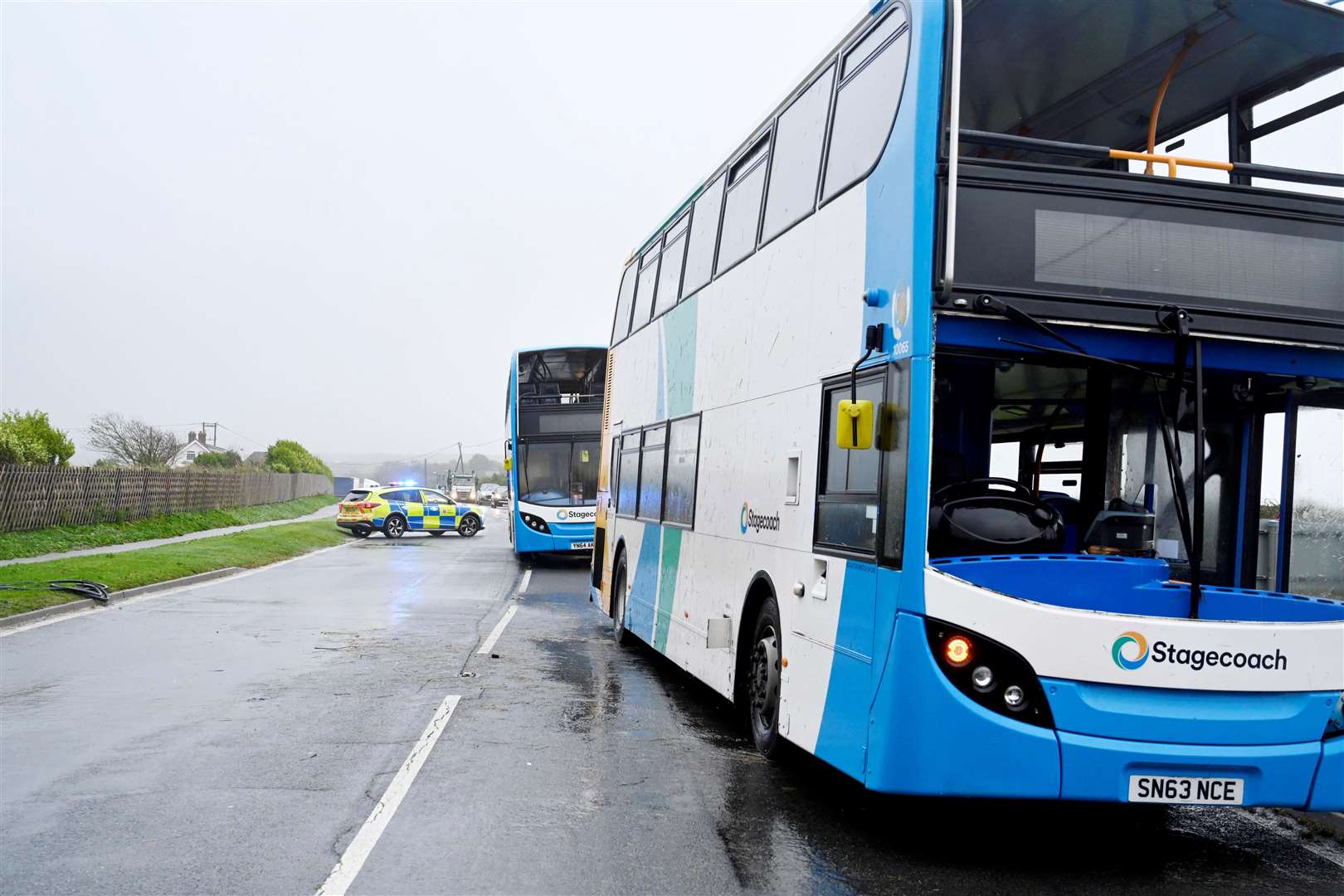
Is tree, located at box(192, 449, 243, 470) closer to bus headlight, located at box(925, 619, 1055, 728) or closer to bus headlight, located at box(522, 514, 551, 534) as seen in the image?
bus headlight, located at box(522, 514, 551, 534)

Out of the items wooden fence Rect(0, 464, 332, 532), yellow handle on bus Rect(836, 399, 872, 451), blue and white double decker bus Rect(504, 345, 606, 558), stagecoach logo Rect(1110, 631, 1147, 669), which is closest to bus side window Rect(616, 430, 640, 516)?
yellow handle on bus Rect(836, 399, 872, 451)

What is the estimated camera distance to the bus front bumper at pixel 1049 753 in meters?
5.09

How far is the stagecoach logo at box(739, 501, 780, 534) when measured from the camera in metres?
7.38

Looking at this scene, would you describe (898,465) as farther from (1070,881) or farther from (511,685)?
(511,685)

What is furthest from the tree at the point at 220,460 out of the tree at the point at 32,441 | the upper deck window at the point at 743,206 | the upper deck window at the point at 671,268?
the upper deck window at the point at 743,206

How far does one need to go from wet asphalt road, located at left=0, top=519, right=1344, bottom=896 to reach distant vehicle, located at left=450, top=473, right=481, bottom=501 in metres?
90.3

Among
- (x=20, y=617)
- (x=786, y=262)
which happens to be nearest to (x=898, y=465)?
(x=786, y=262)

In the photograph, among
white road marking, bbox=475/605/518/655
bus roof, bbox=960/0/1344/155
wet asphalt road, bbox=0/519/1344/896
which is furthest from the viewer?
white road marking, bbox=475/605/518/655

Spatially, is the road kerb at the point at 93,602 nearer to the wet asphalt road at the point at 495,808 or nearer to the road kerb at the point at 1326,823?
the wet asphalt road at the point at 495,808

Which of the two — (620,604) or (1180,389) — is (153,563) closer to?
(620,604)

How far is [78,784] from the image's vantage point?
6555 mm

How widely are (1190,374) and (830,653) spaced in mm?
2127

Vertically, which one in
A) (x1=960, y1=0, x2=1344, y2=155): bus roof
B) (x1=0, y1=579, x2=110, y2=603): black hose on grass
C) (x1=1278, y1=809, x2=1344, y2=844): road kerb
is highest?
(x1=960, y1=0, x2=1344, y2=155): bus roof

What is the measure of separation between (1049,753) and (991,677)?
1.24ft
